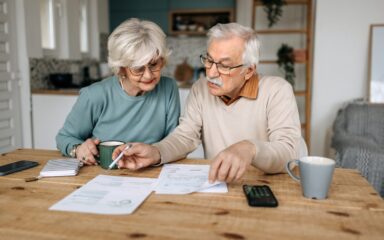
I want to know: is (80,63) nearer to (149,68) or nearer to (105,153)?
(149,68)

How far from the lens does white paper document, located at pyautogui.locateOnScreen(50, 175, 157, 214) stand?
82 centimetres

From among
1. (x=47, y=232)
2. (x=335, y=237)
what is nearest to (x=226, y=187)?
(x=335, y=237)

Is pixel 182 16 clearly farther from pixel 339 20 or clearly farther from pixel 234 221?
pixel 234 221

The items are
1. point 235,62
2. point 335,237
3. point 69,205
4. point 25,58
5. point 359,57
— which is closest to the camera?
point 335,237

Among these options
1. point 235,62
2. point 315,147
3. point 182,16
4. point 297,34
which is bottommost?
point 315,147

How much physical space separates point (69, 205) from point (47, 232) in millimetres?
133

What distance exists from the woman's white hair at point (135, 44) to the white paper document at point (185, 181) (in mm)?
432

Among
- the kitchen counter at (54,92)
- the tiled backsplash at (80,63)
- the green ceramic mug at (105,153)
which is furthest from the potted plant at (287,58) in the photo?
the green ceramic mug at (105,153)

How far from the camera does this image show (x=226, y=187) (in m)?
0.97

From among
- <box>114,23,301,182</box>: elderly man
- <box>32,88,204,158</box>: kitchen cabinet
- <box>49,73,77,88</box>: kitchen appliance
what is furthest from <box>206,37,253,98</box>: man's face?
<box>49,73,77,88</box>: kitchen appliance

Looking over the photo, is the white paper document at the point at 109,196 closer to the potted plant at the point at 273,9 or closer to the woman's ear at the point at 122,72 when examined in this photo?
the woman's ear at the point at 122,72

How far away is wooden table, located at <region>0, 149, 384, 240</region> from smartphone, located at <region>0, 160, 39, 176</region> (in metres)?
0.12

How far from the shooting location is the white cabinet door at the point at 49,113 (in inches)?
119

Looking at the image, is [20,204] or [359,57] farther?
[359,57]
